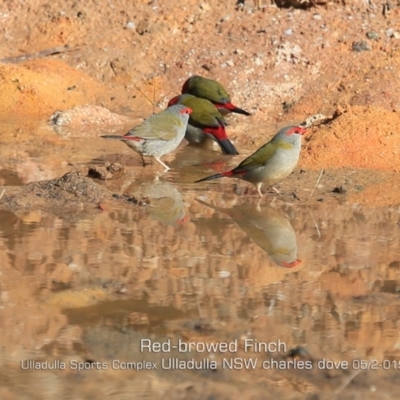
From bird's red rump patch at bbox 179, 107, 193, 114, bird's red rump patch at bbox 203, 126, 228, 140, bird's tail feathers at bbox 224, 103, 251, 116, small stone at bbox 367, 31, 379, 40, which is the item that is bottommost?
bird's red rump patch at bbox 203, 126, 228, 140

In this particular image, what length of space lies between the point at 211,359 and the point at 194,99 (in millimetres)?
5632

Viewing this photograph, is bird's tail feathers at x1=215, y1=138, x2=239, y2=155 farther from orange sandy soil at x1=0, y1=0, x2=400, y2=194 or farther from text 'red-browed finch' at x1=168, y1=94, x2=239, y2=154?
orange sandy soil at x1=0, y1=0, x2=400, y2=194

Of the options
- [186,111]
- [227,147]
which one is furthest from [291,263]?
[186,111]

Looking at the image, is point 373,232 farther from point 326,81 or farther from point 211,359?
point 326,81

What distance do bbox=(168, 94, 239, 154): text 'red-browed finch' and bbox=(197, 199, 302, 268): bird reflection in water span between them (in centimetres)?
196

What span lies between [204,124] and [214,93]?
2.57 feet

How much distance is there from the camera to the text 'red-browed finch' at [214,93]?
1005cm

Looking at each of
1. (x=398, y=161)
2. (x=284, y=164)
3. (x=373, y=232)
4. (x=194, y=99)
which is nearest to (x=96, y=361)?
(x=373, y=232)

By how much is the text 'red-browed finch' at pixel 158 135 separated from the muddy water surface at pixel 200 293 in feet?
1.71

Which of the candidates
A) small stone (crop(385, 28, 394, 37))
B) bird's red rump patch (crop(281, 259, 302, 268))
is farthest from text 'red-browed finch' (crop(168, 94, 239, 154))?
bird's red rump patch (crop(281, 259, 302, 268))

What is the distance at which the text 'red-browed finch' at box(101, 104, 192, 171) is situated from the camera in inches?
332

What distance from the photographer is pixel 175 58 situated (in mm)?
11258

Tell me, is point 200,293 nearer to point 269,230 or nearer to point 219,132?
point 269,230

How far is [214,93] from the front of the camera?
33.1ft
